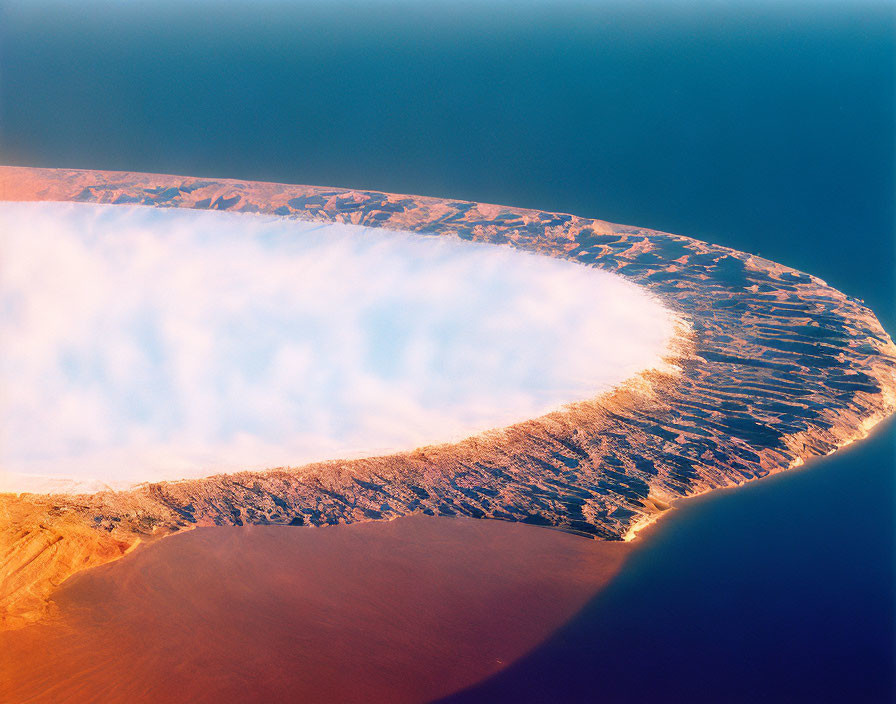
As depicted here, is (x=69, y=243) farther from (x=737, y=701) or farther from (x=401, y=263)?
(x=737, y=701)

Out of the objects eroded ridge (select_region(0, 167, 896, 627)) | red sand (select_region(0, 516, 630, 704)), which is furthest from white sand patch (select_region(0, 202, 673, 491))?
red sand (select_region(0, 516, 630, 704))

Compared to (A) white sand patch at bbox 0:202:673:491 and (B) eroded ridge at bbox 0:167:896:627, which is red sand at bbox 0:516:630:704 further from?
(A) white sand patch at bbox 0:202:673:491

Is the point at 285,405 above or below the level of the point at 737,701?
above

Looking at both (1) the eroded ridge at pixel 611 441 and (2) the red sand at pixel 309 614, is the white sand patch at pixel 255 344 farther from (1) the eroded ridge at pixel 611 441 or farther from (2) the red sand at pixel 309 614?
(2) the red sand at pixel 309 614

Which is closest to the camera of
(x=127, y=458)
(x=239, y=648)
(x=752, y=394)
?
(x=239, y=648)

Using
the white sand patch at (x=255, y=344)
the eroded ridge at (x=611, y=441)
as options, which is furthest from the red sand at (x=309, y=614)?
the white sand patch at (x=255, y=344)

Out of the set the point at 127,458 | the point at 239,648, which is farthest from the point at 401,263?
the point at 239,648
